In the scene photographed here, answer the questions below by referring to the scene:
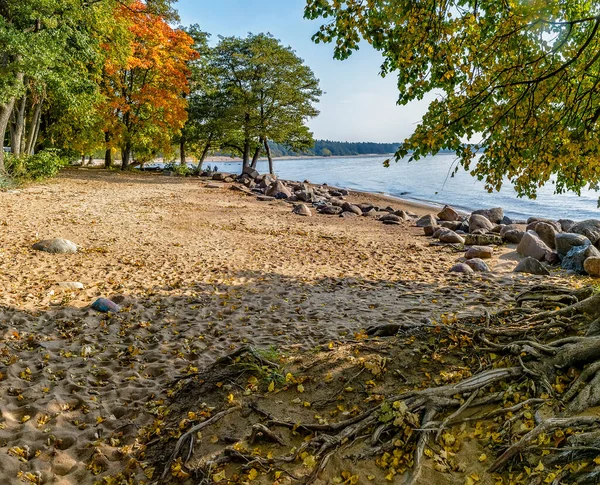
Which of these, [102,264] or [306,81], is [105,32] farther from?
[306,81]

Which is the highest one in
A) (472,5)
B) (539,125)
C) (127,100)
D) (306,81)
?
(306,81)

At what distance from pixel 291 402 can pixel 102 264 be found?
750cm

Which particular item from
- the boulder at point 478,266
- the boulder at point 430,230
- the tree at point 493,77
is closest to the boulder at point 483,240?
the boulder at point 430,230

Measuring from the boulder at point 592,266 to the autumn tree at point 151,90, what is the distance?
88.1 ft

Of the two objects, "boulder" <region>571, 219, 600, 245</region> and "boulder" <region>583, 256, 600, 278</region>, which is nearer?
"boulder" <region>583, 256, 600, 278</region>

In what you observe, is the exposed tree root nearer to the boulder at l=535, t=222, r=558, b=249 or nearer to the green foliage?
the boulder at l=535, t=222, r=558, b=249

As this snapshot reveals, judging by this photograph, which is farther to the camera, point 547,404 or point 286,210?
point 286,210

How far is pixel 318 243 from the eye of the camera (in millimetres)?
14734

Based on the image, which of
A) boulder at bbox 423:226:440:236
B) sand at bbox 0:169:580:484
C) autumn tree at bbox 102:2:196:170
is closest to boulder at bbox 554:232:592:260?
sand at bbox 0:169:580:484

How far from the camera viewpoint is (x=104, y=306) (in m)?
7.57

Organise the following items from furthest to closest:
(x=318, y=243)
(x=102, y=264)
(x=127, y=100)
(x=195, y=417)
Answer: (x=127, y=100), (x=318, y=243), (x=102, y=264), (x=195, y=417)

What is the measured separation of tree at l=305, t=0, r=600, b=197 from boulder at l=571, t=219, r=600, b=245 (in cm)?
1070

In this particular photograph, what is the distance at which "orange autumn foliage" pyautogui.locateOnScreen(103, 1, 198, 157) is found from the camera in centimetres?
2720

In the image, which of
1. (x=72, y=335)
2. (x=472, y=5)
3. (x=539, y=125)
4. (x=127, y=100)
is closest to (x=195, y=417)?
(x=72, y=335)
